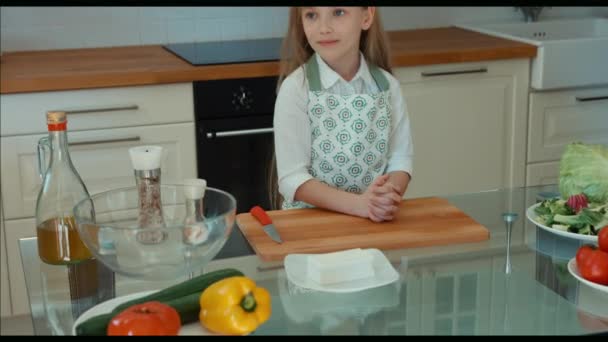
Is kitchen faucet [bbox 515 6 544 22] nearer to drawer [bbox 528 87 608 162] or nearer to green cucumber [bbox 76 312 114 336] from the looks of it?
drawer [bbox 528 87 608 162]

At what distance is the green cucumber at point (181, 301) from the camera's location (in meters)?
1.01

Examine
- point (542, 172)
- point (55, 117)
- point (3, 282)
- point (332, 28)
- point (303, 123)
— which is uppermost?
point (332, 28)

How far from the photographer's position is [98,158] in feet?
8.73

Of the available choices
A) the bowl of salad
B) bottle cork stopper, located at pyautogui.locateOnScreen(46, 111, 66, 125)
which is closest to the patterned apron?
the bowl of salad

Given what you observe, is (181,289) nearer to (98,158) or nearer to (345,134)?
(345,134)

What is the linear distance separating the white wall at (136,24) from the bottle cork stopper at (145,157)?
6.42 ft

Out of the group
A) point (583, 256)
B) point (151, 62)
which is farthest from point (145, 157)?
point (151, 62)

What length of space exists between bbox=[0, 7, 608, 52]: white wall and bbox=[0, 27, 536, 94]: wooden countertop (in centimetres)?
6

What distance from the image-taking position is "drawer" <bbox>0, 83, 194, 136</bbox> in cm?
254

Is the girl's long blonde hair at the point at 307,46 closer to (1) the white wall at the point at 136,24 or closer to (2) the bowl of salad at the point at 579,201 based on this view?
(2) the bowl of salad at the point at 579,201

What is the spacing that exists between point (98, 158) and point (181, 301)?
67.1 inches

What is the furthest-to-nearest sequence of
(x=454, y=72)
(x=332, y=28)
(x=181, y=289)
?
1. (x=454, y=72)
2. (x=332, y=28)
3. (x=181, y=289)

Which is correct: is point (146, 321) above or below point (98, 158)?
above

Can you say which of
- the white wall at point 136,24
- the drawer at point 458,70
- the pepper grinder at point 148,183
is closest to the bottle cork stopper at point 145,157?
the pepper grinder at point 148,183
